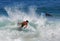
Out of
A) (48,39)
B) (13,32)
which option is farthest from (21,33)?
(48,39)

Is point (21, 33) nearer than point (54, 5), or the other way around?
point (21, 33)

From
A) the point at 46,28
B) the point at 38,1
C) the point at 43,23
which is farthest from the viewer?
the point at 38,1

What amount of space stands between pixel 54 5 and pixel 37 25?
488 inches

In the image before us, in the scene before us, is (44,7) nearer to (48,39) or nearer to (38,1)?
(38,1)

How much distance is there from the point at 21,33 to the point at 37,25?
1863mm

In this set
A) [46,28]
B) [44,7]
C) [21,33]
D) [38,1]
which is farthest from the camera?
[38,1]

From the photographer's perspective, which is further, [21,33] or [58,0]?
[58,0]

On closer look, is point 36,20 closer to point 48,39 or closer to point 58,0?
point 48,39

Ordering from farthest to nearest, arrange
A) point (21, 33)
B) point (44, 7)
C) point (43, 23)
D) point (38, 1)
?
point (38, 1) → point (44, 7) → point (43, 23) → point (21, 33)

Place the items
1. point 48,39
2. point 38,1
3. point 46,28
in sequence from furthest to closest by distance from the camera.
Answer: point 38,1 → point 46,28 → point 48,39

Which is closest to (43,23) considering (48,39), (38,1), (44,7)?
(48,39)

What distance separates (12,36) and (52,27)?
3.28 metres

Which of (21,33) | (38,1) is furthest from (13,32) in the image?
(38,1)

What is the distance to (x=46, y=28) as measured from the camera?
17.0m
